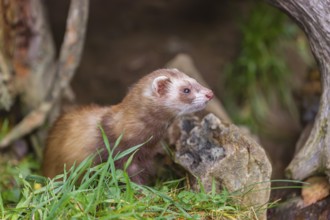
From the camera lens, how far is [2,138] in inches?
244

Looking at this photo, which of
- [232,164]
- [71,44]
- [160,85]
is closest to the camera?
[232,164]

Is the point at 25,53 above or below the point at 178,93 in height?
below

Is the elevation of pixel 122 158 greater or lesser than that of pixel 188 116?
lesser

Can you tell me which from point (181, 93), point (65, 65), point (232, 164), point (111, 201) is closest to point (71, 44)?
point (65, 65)

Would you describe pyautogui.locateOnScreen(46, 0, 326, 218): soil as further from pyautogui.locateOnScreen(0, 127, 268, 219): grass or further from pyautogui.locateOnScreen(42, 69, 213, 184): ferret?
pyautogui.locateOnScreen(0, 127, 268, 219): grass

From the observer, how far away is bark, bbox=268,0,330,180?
468 cm

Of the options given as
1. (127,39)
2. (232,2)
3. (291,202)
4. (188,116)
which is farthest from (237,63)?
(291,202)

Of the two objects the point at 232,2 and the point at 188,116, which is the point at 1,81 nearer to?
the point at 188,116

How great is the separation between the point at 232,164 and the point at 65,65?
2228mm

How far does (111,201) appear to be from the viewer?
4.07 metres

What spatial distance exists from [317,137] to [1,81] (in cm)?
301

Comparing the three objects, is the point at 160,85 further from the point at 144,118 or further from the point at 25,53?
the point at 25,53

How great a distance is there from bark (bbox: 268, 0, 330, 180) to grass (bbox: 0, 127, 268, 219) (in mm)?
677

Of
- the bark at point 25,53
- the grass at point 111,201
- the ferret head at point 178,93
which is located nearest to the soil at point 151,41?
the bark at point 25,53
